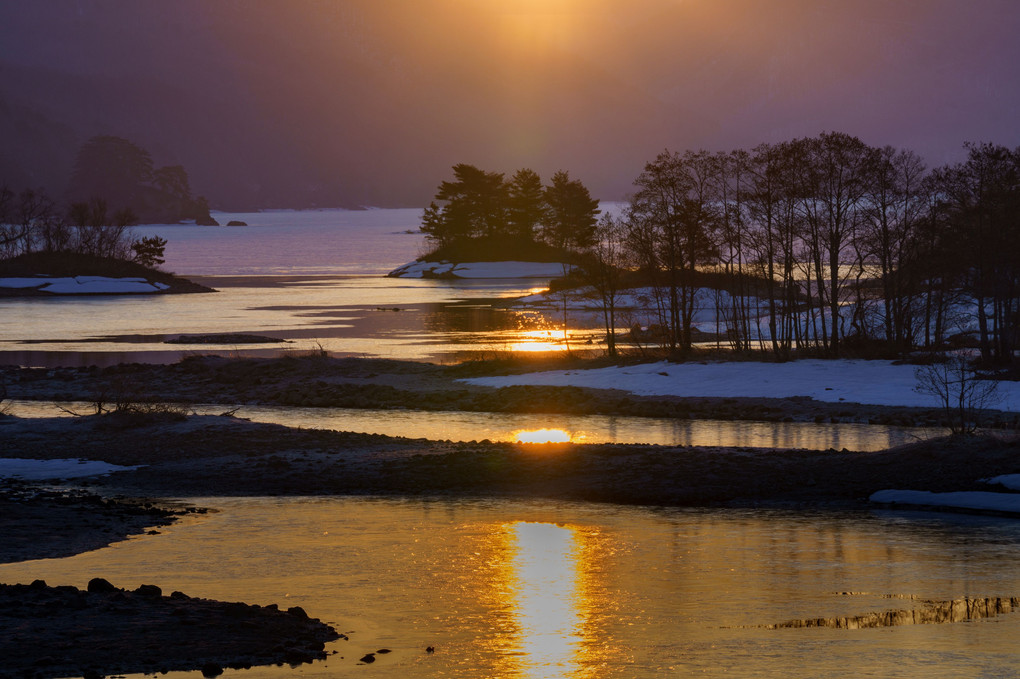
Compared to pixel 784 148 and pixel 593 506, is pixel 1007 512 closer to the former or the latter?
pixel 593 506

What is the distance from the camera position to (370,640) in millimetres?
13273

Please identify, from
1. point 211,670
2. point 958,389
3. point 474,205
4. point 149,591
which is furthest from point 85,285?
point 211,670

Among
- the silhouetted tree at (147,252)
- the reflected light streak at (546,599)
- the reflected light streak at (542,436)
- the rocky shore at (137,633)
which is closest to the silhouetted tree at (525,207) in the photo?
the silhouetted tree at (147,252)

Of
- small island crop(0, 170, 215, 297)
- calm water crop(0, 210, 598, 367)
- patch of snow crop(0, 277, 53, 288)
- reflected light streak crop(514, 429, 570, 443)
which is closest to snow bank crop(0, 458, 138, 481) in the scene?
reflected light streak crop(514, 429, 570, 443)

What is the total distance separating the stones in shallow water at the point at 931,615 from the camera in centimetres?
1395

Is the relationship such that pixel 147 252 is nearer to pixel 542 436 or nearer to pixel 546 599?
pixel 542 436

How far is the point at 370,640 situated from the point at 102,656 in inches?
121

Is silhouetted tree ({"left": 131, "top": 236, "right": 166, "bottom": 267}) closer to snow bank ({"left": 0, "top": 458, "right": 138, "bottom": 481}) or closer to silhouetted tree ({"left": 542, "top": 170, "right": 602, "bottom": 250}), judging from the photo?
silhouetted tree ({"left": 542, "top": 170, "right": 602, "bottom": 250})

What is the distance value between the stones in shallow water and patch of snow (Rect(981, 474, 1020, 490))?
7352 mm

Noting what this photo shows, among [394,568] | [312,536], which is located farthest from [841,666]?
[312,536]

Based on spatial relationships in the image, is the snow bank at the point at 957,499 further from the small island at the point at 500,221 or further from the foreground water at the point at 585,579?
the small island at the point at 500,221

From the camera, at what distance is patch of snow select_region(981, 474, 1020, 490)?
2178 cm

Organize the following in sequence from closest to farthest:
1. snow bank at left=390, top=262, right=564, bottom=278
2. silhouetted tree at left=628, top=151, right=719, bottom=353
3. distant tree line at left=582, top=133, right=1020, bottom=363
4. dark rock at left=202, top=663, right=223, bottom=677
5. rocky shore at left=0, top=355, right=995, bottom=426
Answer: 1. dark rock at left=202, top=663, right=223, bottom=677
2. rocky shore at left=0, top=355, right=995, bottom=426
3. distant tree line at left=582, top=133, right=1020, bottom=363
4. silhouetted tree at left=628, top=151, right=719, bottom=353
5. snow bank at left=390, top=262, right=564, bottom=278

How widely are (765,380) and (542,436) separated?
499 inches
